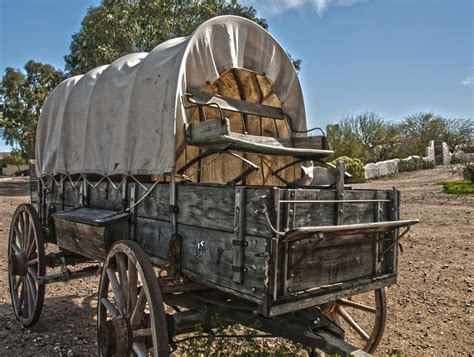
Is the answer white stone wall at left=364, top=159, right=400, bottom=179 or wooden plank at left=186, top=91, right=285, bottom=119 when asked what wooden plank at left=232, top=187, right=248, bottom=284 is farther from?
white stone wall at left=364, top=159, right=400, bottom=179

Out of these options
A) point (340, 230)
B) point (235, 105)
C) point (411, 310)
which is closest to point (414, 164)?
point (411, 310)

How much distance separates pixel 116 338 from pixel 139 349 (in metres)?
0.18

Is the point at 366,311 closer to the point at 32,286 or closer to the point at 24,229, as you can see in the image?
the point at 32,286

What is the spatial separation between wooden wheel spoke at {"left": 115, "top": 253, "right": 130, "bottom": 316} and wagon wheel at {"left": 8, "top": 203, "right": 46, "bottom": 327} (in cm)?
160

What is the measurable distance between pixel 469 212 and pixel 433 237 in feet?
10.3

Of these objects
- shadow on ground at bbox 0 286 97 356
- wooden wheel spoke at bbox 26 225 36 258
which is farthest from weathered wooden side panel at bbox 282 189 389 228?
wooden wheel spoke at bbox 26 225 36 258

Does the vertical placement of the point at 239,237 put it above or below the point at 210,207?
below

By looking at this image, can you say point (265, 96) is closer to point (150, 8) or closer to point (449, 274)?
point (449, 274)

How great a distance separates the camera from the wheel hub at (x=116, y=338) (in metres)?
2.85

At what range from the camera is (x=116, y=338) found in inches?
113

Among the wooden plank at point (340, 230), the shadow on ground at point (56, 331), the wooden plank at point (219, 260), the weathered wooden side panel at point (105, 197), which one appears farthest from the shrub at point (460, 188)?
the wooden plank at point (219, 260)

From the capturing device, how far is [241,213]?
2.46m

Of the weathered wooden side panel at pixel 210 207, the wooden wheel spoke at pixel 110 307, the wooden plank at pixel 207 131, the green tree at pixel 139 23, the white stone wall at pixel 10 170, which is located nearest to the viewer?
the weathered wooden side panel at pixel 210 207

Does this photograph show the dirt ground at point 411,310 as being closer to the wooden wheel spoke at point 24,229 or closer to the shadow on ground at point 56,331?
the shadow on ground at point 56,331
